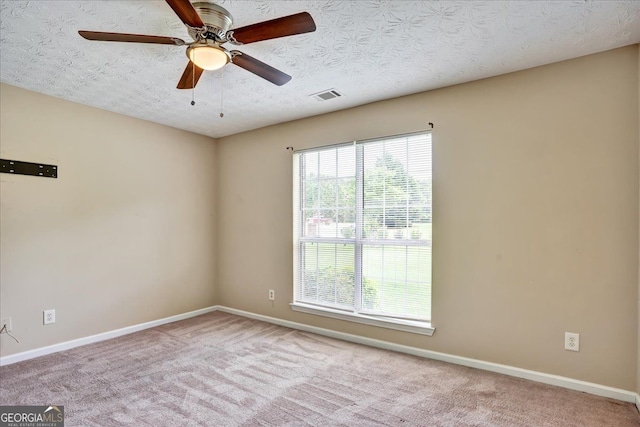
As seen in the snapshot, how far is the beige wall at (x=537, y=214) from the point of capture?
2.28m

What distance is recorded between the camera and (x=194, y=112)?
11.8 feet

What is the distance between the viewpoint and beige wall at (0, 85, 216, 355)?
2.94 metres

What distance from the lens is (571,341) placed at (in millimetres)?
2406

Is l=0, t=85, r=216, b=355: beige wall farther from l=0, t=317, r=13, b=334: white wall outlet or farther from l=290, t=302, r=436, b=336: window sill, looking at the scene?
l=290, t=302, r=436, b=336: window sill

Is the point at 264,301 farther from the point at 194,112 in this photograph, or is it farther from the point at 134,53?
the point at 134,53

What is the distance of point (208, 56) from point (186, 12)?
1.21ft

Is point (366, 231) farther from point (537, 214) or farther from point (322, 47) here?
point (322, 47)

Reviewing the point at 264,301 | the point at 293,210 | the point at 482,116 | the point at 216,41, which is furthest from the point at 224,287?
the point at 482,116

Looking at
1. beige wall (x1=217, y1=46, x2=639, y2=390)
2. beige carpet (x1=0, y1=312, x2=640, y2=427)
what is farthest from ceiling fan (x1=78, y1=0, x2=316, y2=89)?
beige carpet (x1=0, y1=312, x2=640, y2=427)

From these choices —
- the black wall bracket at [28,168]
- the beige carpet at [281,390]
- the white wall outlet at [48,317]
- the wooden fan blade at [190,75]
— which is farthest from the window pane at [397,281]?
the black wall bracket at [28,168]

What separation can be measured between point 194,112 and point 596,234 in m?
3.72

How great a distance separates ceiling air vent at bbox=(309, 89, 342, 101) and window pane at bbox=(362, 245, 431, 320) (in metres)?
1.49

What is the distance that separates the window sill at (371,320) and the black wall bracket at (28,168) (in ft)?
8.90

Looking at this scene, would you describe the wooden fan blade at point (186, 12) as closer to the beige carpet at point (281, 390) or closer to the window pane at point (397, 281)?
the beige carpet at point (281, 390)
